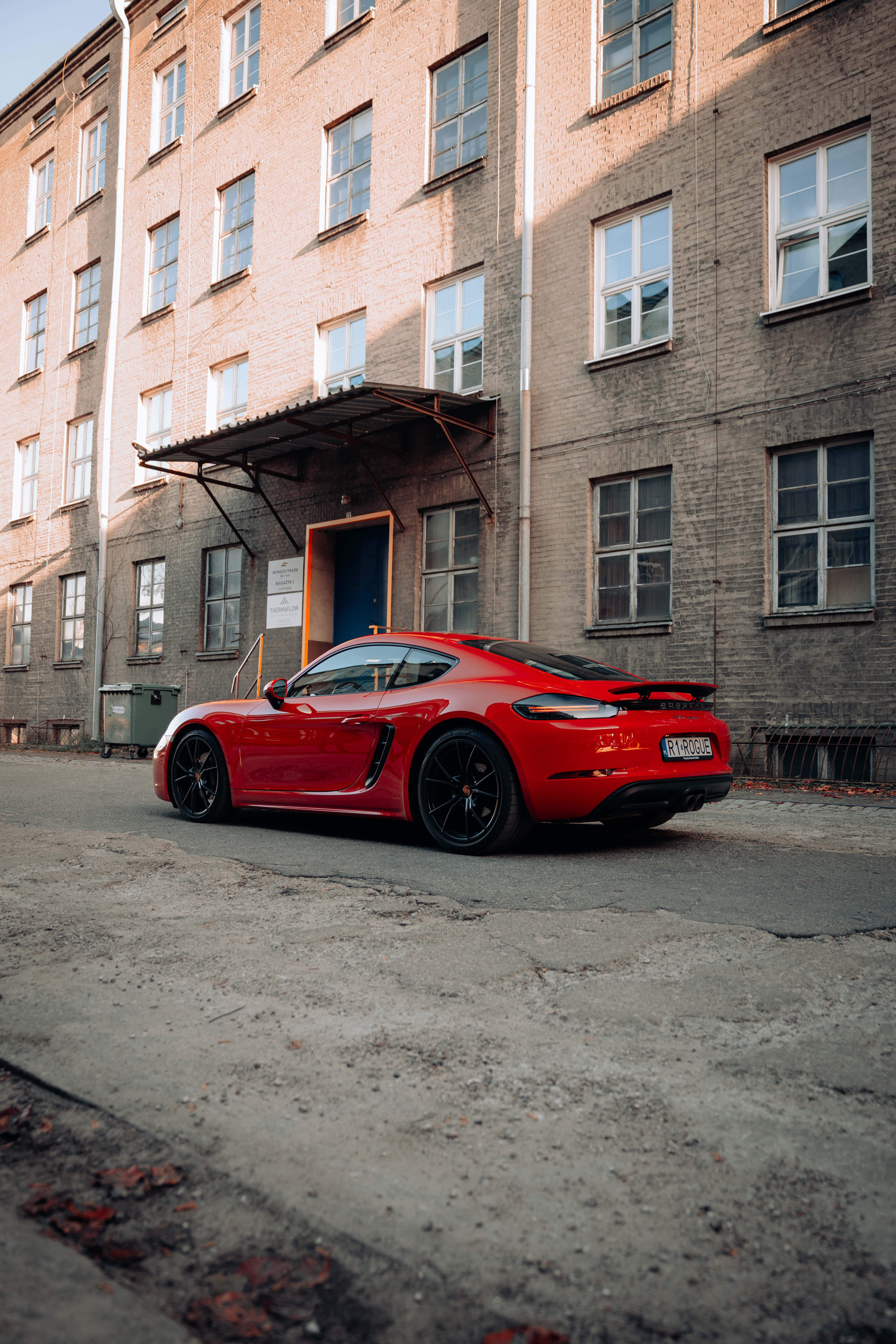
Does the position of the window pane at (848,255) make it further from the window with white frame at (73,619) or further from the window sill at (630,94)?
the window with white frame at (73,619)

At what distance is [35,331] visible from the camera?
26.0m

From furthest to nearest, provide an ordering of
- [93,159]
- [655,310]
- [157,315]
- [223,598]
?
[93,159], [157,315], [223,598], [655,310]

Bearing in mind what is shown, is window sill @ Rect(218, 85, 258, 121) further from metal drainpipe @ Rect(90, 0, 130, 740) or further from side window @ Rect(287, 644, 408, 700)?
side window @ Rect(287, 644, 408, 700)

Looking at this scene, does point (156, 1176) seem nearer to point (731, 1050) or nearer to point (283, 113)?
point (731, 1050)

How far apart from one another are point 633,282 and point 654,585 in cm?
400


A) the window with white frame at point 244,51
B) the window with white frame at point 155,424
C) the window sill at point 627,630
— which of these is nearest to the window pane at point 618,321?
the window sill at point 627,630

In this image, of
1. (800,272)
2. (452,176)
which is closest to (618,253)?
(800,272)

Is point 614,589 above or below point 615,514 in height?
below

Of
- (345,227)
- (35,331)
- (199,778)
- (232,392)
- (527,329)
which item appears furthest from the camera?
(35,331)

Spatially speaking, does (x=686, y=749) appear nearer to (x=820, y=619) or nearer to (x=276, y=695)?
(x=276, y=695)

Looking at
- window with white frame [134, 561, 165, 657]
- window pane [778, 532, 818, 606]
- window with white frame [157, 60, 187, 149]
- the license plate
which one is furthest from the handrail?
the license plate

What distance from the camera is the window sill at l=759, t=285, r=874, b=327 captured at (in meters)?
11.0

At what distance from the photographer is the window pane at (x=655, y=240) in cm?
1304

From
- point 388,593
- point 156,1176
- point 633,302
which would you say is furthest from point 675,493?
point 156,1176
